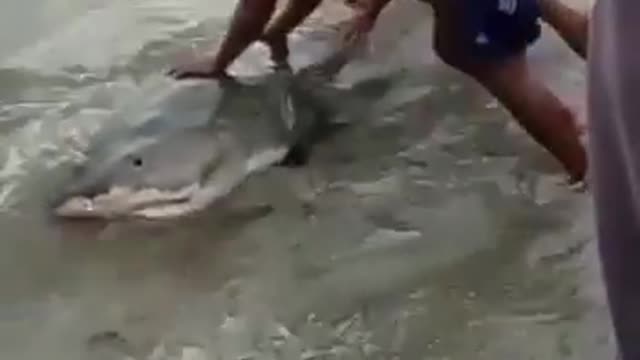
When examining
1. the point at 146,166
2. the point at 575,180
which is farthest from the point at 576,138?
the point at 146,166

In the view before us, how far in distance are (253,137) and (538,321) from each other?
52 centimetres

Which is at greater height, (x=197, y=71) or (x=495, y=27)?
(x=495, y=27)

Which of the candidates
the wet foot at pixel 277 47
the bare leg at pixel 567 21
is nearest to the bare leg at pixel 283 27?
the wet foot at pixel 277 47

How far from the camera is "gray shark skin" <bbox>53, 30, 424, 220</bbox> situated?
4.86 feet

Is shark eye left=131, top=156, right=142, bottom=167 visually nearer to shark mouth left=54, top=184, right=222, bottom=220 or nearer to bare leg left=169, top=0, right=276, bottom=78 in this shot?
shark mouth left=54, top=184, right=222, bottom=220

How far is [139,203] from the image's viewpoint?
147 cm

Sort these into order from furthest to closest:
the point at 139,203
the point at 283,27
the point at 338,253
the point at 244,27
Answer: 1. the point at 283,27
2. the point at 244,27
3. the point at 139,203
4. the point at 338,253

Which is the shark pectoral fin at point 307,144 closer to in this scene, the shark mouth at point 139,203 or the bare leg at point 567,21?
the shark mouth at point 139,203

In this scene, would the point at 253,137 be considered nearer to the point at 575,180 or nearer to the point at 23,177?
the point at 23,177

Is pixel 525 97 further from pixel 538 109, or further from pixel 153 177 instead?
pixel 153 177

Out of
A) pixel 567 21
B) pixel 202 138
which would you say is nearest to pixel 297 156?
pixel 202 138

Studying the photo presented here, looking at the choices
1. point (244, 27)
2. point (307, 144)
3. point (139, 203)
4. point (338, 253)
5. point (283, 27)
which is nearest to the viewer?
point (338, 253)

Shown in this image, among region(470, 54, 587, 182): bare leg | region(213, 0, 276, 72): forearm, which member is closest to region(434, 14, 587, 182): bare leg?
region(470, 54, 587, 182): bare leg

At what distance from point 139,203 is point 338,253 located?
27cm
